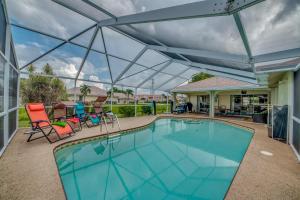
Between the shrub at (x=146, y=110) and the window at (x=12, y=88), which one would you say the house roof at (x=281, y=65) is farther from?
the shrub at (x=146, y=110)

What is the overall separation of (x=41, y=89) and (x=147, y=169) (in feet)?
57.1

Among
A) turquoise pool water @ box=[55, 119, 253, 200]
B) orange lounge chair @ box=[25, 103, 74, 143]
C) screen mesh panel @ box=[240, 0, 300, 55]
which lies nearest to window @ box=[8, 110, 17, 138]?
orange lounge chair @ box=[25, 103, 74, 143]

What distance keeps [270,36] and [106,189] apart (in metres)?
4.86

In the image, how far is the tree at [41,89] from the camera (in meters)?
15.8

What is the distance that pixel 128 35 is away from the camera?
24.9ft

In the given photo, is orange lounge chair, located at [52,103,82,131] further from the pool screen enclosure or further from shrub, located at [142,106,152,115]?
shrub, located at [142,106,152,115]

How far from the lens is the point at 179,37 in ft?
18.5

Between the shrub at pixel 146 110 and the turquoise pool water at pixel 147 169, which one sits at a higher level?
the shrub at pixel 146 110

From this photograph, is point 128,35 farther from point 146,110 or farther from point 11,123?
point 146,110

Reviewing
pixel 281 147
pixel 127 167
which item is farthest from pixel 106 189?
pixel 281 147

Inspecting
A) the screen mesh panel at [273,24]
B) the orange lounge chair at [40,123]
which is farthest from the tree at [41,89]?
the screen mesh panel at [273,24]

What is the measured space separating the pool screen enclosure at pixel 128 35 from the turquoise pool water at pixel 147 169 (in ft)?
7.81

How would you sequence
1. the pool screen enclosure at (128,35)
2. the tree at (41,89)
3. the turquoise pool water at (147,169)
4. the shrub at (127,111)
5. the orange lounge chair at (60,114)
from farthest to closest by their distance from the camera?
the tree at (41,89), the shrub at (127,111), the orange lounge chair at (60,114), the turquoise pool water at (147,169), the pool screen enclosure at (128,35)

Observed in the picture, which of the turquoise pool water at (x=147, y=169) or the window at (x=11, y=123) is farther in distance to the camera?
the window at (x=11, y=123)
